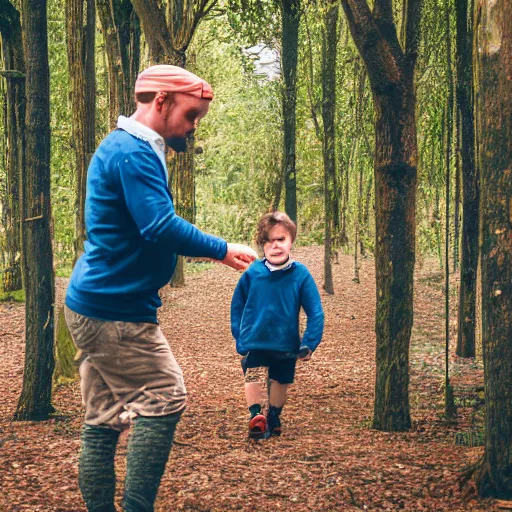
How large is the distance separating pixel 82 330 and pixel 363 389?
5.27 metres

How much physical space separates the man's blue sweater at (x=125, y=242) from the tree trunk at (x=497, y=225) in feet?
4.73

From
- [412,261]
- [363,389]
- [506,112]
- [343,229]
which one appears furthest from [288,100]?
[506,112]

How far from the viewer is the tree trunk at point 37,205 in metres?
6.13

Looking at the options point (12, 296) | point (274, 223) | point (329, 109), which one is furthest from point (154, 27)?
point (274, 223)

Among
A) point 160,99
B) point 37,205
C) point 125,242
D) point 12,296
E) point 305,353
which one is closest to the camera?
point 125,242

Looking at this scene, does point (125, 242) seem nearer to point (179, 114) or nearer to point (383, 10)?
point (179, 114)

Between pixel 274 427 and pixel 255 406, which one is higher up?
pixel 255 406

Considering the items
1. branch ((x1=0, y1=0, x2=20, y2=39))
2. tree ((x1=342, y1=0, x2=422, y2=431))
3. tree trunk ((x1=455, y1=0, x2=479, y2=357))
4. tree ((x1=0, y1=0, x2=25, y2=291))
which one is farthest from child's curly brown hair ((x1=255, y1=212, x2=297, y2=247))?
branch ((x1=0, y1=0, x2=20, y2=39))

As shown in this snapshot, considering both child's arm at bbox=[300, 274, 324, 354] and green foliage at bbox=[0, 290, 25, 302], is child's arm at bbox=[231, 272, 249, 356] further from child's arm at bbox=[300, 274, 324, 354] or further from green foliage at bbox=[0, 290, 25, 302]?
green foliage at bbox=[0, 290, 25, 302]

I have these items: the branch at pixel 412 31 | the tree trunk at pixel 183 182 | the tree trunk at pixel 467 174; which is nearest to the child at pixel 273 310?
the branch at pixel 412 31

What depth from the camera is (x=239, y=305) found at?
5.62m

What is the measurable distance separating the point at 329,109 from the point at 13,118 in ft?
27.3

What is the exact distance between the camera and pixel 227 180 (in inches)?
928

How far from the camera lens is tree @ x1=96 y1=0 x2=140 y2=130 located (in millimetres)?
11016
